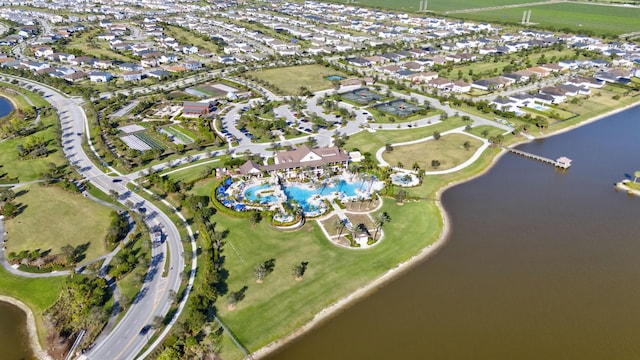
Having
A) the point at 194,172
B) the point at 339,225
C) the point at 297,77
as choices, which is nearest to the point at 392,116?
the point at 297,77

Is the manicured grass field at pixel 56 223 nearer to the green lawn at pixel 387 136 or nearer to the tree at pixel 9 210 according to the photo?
the tree at pixel 9 210

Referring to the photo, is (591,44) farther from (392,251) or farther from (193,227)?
(193,227)

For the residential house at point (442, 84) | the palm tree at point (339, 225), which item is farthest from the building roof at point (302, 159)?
the residential house at point (442, 84)

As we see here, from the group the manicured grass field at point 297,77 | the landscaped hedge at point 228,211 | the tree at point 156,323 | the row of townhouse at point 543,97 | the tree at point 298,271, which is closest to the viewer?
the tree at point 156,323

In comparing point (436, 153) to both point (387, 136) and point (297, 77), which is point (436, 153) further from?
point (297, 77)

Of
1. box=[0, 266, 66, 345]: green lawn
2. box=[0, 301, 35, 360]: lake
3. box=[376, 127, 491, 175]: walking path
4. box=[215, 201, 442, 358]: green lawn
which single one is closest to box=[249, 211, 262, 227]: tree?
box=[215, 201, 442, 358]: green lawn

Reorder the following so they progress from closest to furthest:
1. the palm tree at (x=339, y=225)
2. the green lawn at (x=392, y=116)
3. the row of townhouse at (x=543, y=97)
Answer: the palm tree at (x=339, y=225) < the green lawn at (x=392, y=116) < the row of townhouse at (x=543, y=97)

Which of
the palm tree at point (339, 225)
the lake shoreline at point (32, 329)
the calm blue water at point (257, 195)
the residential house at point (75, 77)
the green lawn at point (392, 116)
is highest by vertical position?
the residential house at point (75, 77)
